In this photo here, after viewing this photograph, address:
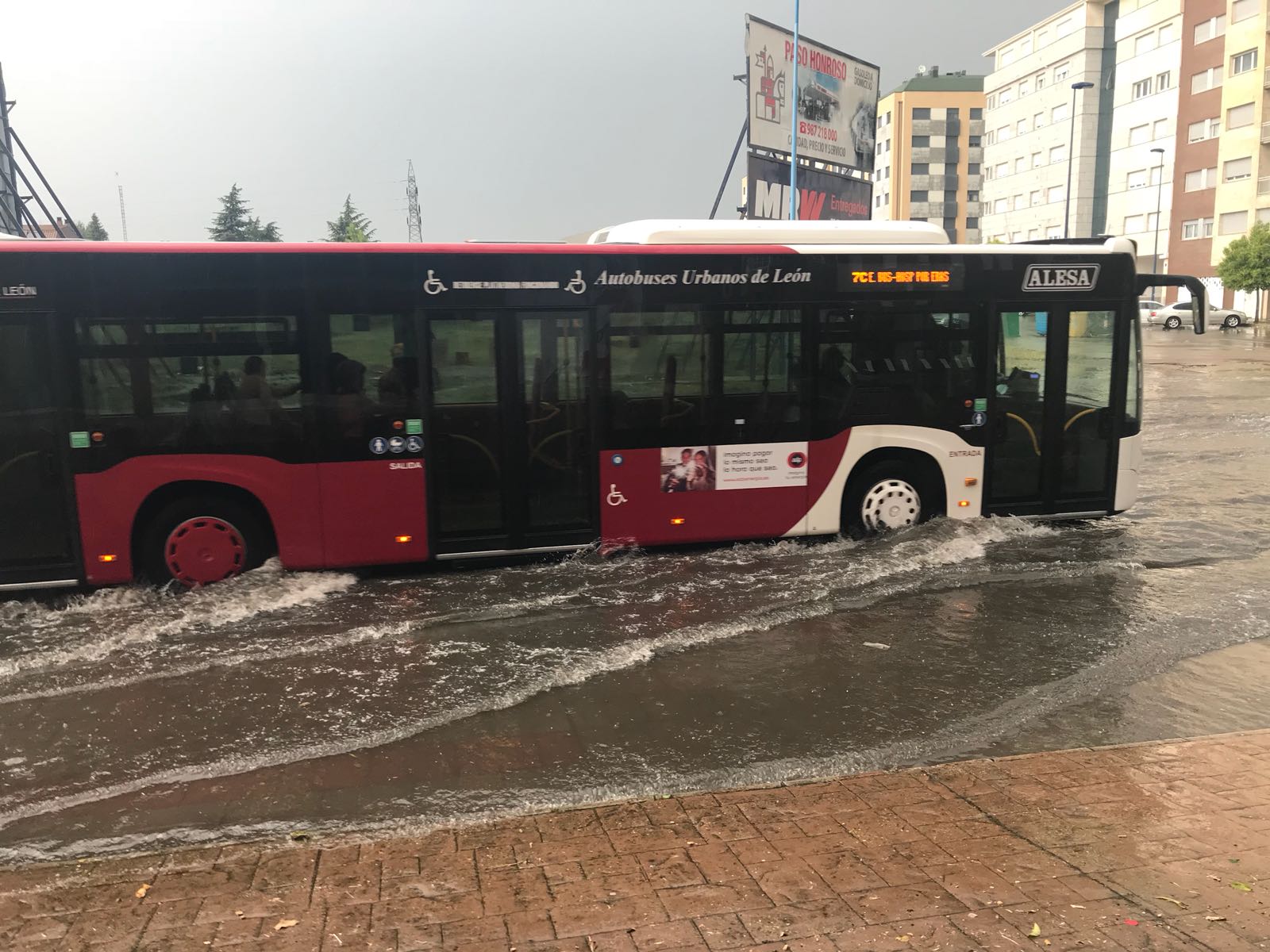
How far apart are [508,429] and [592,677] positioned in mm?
3029

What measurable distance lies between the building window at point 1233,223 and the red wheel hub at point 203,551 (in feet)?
233

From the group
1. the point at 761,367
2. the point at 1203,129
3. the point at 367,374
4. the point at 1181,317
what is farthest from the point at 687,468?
the point at 1203,129

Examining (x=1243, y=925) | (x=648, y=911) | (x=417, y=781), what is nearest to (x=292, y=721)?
(x=417, y=781)

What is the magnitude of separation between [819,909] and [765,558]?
602 centimetres

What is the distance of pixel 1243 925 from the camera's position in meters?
3.44

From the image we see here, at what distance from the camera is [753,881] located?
12.3ft

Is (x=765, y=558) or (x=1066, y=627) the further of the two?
(x=765, y=558)

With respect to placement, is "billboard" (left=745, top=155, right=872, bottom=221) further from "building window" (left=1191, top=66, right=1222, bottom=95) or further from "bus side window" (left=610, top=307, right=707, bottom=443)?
"building window" (left=1191, top=66, right=1222, bottom=95)

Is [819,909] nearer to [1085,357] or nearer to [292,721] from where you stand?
[292,721]

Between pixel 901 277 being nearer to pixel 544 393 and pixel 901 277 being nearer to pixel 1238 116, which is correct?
pixel 544 393

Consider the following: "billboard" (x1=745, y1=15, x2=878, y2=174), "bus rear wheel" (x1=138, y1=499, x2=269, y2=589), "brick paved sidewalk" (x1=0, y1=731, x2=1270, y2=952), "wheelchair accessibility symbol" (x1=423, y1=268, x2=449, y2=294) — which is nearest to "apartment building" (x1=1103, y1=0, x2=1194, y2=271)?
"billboard" (x1=745, y1=15, x2=878, y2=174)

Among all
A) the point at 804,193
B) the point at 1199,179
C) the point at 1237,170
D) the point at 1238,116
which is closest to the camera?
the point at 804,193

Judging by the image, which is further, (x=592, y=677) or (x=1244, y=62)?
(x=1244, y=62)

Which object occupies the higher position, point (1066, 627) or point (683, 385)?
point (683, 385)
